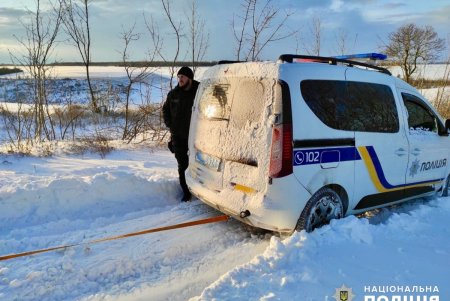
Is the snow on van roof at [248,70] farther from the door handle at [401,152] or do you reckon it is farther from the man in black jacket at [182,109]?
the door handle at [401,152]

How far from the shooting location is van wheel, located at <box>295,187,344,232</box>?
3.80m

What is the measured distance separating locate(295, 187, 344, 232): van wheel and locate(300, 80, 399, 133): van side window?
730 mm

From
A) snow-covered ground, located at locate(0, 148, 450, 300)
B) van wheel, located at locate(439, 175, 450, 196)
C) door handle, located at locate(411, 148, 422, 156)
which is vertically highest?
door handle, located at locate(411, 148, 422, 156)

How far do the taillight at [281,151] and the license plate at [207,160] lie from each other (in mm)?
785

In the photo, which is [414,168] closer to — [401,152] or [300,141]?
[401,152]

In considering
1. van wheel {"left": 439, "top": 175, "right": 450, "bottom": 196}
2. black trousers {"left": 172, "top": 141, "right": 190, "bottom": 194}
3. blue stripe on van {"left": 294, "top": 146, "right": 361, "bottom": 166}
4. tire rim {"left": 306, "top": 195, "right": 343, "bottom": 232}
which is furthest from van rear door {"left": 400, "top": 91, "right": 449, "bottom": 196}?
black trousers {"left": 172, "top": 141, "right": 190, "bottom": 194}

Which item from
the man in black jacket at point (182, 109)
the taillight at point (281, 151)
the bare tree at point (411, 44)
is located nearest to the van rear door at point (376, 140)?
the taillight at point (281, 151)

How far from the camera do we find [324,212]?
4.03m

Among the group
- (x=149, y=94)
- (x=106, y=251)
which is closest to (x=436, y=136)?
(x=106, y=251)

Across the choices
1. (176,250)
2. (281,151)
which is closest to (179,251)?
(176,250)

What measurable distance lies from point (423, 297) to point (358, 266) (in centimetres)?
53

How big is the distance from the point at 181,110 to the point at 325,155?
223 cm

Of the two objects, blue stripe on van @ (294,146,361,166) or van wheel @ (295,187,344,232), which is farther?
van wheel @ (295,187,344,232)

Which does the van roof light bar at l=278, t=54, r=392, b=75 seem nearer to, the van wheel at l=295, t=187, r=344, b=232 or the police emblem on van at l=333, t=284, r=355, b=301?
the van wheel at l=295, t=187, r=344, b=232
